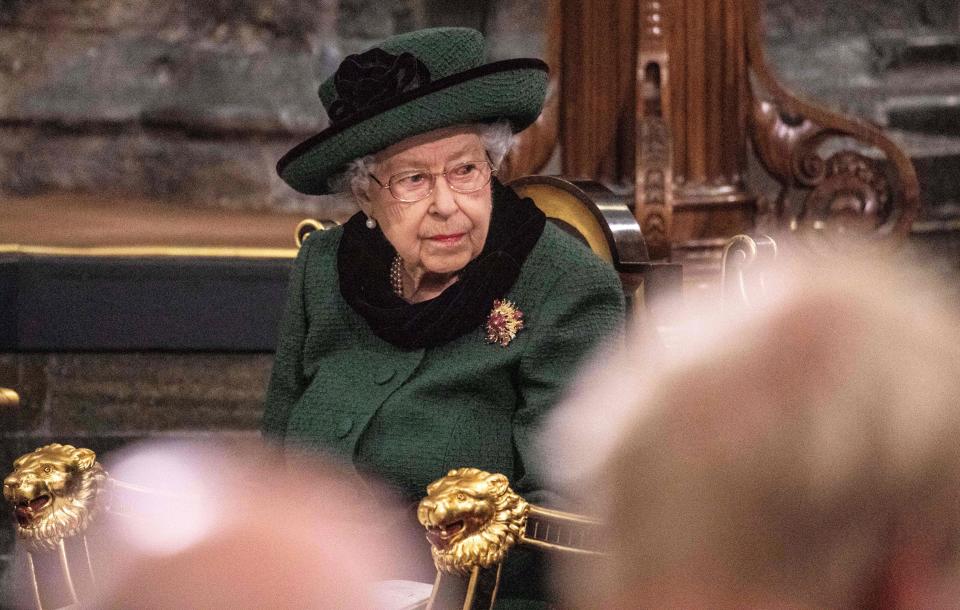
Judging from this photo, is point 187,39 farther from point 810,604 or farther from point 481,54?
point 810,604

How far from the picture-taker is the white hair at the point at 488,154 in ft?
5.63

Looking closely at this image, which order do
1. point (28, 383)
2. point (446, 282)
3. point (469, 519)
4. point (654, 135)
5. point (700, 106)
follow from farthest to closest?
point (28, 383) < point (700, 106) < point (654, 135) < point (446, 282) < point (469, 519)

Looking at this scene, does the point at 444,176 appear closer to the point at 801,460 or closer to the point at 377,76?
the point at 377,76

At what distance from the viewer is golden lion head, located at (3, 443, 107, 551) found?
1.53m

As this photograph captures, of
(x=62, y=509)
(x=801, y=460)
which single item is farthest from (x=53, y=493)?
(x=801, y=460)

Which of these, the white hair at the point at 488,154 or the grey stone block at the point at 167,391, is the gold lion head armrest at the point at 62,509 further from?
the grey stone block at the point at 167,391

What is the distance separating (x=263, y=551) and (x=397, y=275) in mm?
1082

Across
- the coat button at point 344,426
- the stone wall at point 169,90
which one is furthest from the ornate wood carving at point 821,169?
the coat button at point 344,426

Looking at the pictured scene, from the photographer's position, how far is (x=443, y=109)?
162 cm

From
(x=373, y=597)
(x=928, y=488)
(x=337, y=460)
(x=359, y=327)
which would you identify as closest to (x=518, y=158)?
(x=359, y=327)

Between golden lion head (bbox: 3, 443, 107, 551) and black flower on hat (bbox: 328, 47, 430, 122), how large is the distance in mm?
585

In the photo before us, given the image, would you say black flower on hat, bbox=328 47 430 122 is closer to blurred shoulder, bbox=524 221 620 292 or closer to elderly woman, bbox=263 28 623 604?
elderly woman, bbox=263 28 623 604

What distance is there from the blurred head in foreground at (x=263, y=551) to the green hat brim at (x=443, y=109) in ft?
2.42

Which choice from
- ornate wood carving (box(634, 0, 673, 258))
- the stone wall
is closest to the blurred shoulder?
ornate wood carving (box(634, 0, 673, 258))
